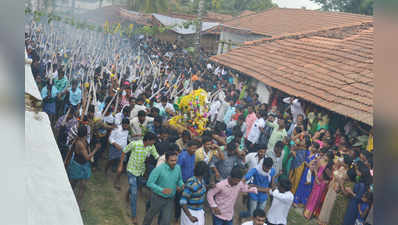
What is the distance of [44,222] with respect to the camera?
88.7 inches

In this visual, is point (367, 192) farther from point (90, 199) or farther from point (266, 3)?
point (266, 3)

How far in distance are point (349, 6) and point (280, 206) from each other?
18.8m

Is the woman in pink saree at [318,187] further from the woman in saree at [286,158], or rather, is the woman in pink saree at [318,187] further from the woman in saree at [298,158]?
the woman in saree at [286,158]

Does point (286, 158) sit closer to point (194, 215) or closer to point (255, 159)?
point (255, 159)

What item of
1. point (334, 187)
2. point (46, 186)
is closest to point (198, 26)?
point (334, 187)

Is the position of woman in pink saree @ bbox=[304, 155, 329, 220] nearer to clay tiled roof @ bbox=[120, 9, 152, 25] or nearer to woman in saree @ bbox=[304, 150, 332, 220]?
woman in saree @ bbox=[304, 150, 332, 220]

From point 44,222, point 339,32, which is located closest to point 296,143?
point 44,222

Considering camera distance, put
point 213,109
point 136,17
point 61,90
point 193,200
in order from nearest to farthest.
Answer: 1. point 193,200
2. point 61,90
3. point 213,109
4. point 136,17

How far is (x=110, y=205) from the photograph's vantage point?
19.3ft

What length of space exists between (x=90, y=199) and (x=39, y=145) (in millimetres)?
2788

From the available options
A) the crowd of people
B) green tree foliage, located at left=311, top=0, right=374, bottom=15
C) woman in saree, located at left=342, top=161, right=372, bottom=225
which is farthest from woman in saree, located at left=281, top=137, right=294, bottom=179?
green tree foliage, located at left=311, top=0, right=374, bottom=15

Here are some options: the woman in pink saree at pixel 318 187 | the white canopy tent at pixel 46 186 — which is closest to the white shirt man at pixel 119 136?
the white canopy tent at pixel 46 186

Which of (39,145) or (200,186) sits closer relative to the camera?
(39,145)

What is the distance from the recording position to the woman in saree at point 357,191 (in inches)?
210
